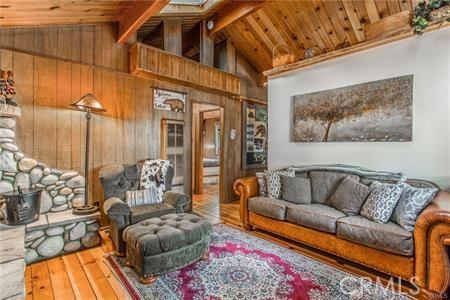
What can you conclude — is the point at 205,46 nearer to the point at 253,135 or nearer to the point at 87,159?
the point at 253,135

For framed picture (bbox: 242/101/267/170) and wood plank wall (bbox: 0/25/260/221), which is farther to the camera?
framed picture (bbox: 242/101/267/170)

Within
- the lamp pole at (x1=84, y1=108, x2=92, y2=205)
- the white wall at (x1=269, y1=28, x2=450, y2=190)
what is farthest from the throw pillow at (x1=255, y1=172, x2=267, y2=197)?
the lamp pole at (x1=84, y1=108, x2=92, y2=205)

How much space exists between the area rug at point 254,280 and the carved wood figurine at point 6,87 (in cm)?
204

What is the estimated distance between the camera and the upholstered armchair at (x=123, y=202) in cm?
243

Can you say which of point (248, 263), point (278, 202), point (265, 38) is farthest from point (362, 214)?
point (265, 38)

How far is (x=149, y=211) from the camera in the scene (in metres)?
2.67

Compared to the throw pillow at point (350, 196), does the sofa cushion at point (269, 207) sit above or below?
below

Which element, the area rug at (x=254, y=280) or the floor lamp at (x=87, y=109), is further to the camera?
the floor lamp at (x=87, y=109)

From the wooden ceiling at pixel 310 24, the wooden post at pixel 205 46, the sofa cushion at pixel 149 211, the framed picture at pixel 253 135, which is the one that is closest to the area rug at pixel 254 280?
the sofa cushion at pixel 149 211

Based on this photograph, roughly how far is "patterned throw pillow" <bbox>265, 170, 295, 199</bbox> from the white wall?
0.56 metres

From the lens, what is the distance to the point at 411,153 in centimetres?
264

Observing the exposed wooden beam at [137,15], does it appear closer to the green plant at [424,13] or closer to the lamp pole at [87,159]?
the lamp pole at [87,159]

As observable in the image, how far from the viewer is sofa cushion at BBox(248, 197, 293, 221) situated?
113 inches

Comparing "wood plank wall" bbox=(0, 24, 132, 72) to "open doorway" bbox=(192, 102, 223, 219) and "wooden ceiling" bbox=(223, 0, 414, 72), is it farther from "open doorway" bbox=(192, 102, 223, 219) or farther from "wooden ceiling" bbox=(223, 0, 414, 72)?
"wooden ceiling" bbox=(223, 0, 414, 72)
